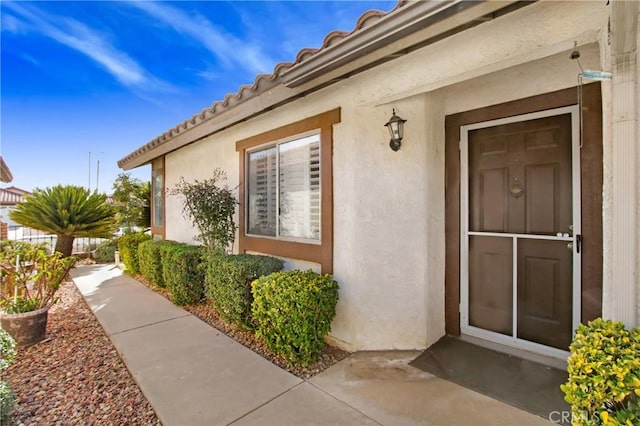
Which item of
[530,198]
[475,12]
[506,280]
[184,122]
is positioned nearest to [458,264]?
[506,280]

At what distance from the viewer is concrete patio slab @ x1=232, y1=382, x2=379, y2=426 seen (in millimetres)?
2547

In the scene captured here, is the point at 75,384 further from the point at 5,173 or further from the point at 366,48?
the point at 5,173

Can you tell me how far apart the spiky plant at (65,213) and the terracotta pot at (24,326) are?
6121 mm

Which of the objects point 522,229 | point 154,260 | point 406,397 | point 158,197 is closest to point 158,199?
point 158,197

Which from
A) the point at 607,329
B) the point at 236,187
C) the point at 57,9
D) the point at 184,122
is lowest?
the point at 607,329

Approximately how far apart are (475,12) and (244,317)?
4334 mm

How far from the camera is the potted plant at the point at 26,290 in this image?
4207 millimetres

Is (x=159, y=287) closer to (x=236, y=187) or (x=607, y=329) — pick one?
(x=236, y=187)

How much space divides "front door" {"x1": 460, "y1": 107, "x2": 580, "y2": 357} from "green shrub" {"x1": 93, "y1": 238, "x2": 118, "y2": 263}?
497 inches

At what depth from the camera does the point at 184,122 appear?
19.8 feet

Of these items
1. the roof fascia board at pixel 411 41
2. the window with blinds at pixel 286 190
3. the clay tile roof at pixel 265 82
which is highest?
the clay tile roof at pixel 265 82

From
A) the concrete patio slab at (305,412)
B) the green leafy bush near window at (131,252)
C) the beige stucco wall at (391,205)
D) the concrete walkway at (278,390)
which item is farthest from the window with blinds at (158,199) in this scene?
the concrete patio slab at (305,412)

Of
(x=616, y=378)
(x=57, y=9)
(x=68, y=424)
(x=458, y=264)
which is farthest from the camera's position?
(x=57, y=9)

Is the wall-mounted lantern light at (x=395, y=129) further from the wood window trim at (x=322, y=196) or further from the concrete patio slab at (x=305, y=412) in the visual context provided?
the concrete patio slab at (x=305, y=412)
